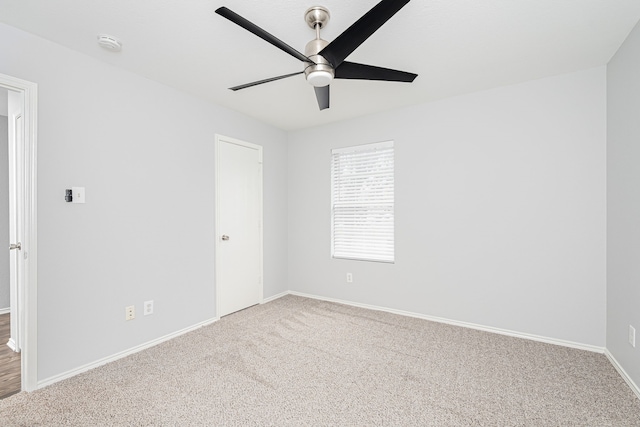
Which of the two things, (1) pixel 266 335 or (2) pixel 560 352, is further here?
(1) pixel 266 335

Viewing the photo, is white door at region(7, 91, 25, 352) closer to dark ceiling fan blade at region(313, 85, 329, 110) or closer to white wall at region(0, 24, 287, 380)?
white wall at region(0, 24, 287, 380)

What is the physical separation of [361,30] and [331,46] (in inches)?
7.0

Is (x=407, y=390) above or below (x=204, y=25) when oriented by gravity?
below

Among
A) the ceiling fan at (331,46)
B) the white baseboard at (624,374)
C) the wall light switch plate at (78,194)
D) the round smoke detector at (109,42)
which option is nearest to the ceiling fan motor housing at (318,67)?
the ceiling fan at (331,46)

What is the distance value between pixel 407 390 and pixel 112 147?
2.98 m

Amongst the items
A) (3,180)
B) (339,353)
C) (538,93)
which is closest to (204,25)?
(339,353)

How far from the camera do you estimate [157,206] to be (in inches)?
115

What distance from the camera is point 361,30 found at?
1548 millimetres

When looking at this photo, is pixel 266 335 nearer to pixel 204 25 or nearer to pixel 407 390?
pixel 407 390

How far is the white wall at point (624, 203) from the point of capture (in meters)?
2.10

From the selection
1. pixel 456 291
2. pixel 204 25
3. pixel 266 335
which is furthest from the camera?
pixel 456 291

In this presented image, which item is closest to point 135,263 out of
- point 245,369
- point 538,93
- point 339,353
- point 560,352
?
point 245,369

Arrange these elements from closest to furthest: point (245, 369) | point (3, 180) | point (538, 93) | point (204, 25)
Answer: point (204, 25)
point (245, 369)
point (538, 93)
point (3, 180)

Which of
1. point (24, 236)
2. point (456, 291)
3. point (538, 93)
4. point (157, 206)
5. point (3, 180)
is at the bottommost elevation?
point (456, 291)
